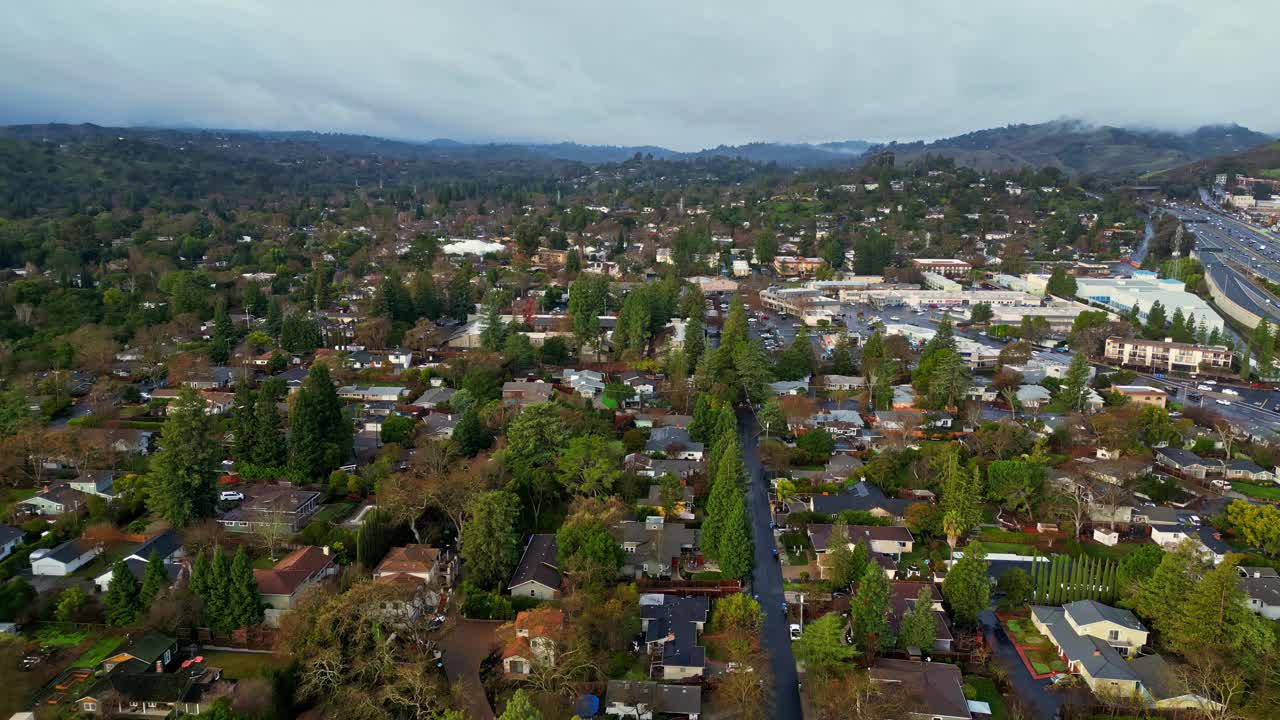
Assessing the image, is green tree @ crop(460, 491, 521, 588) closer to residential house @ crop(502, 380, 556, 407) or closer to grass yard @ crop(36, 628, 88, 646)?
grass yard @ crop(36, 628, 88, 646)

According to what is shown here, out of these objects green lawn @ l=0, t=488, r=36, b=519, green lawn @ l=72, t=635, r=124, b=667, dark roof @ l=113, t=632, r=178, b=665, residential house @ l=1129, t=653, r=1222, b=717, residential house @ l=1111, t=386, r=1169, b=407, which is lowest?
green lawn @ l=72, t=635, r=124, b=667

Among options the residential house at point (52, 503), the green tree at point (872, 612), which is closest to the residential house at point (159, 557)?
the residential house at point (52, 503)

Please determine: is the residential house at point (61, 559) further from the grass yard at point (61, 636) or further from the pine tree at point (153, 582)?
the pine tree at point (153, 582)

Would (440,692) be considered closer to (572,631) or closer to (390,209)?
(572,631)

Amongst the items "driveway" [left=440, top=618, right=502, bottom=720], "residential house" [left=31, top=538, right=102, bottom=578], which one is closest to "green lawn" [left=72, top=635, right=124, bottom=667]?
"residential house" [left=31, top=538, right=102, bottom=578]

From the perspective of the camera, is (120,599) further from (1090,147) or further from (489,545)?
(1090,147)

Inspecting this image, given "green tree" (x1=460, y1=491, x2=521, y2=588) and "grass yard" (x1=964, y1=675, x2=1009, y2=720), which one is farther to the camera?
"green tree" (x1=460, y1=491, x2=521, y2=588)

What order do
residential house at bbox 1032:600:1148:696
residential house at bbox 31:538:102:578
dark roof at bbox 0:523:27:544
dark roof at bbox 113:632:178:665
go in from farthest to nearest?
dark roof at bbox 0:523:27:544 → residential house at bbox 31:538:102:578 → residential house at bbox 1032:600:1148:696 → dark roof at bbox 113:632:178:665

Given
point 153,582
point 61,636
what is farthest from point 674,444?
point 61,636
